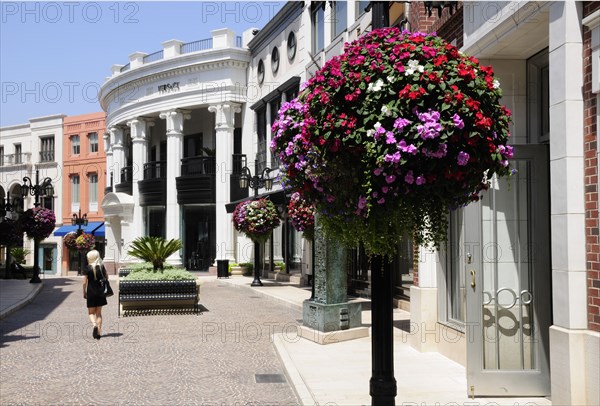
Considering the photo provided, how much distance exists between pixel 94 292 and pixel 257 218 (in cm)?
1124

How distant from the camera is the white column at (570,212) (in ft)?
18.5

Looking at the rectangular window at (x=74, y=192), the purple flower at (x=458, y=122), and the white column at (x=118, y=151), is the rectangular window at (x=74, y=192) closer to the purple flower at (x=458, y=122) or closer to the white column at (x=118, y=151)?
the white column at (x=118, y=151)

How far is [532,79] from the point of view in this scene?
768 cm

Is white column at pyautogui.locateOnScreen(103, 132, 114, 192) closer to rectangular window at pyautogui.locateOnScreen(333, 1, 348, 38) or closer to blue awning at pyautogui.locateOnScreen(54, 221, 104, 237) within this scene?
blue awning at pyautogui.locateOnScreen(54, 221, 104, 237)

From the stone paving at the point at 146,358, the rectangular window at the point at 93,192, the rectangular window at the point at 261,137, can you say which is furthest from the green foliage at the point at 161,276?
the rectangular window at the point at 93,192

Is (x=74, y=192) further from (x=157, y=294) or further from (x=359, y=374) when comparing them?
(x=359, y=374)

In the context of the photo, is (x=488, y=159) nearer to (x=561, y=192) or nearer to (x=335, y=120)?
(x=335, y=120)

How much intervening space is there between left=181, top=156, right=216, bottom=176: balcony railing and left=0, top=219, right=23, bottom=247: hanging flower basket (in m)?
9.47

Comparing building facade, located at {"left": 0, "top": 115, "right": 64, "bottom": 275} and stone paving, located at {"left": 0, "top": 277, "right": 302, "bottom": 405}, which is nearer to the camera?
stone paving, located at {"left": 0, "top": 277, "right": 302, "bottom": 405}

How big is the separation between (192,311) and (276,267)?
12.7 metres

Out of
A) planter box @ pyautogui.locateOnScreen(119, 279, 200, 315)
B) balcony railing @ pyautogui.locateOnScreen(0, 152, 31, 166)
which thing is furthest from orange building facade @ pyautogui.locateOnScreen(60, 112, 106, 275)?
planter box @ pyautogui.locateOnScreen(119, 279, 200, 315)

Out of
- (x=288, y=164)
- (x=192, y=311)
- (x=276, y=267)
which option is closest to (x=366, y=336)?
(x=192, y=311)

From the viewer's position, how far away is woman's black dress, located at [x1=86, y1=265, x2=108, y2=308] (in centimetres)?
1174

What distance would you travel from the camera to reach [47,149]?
4966 cm
